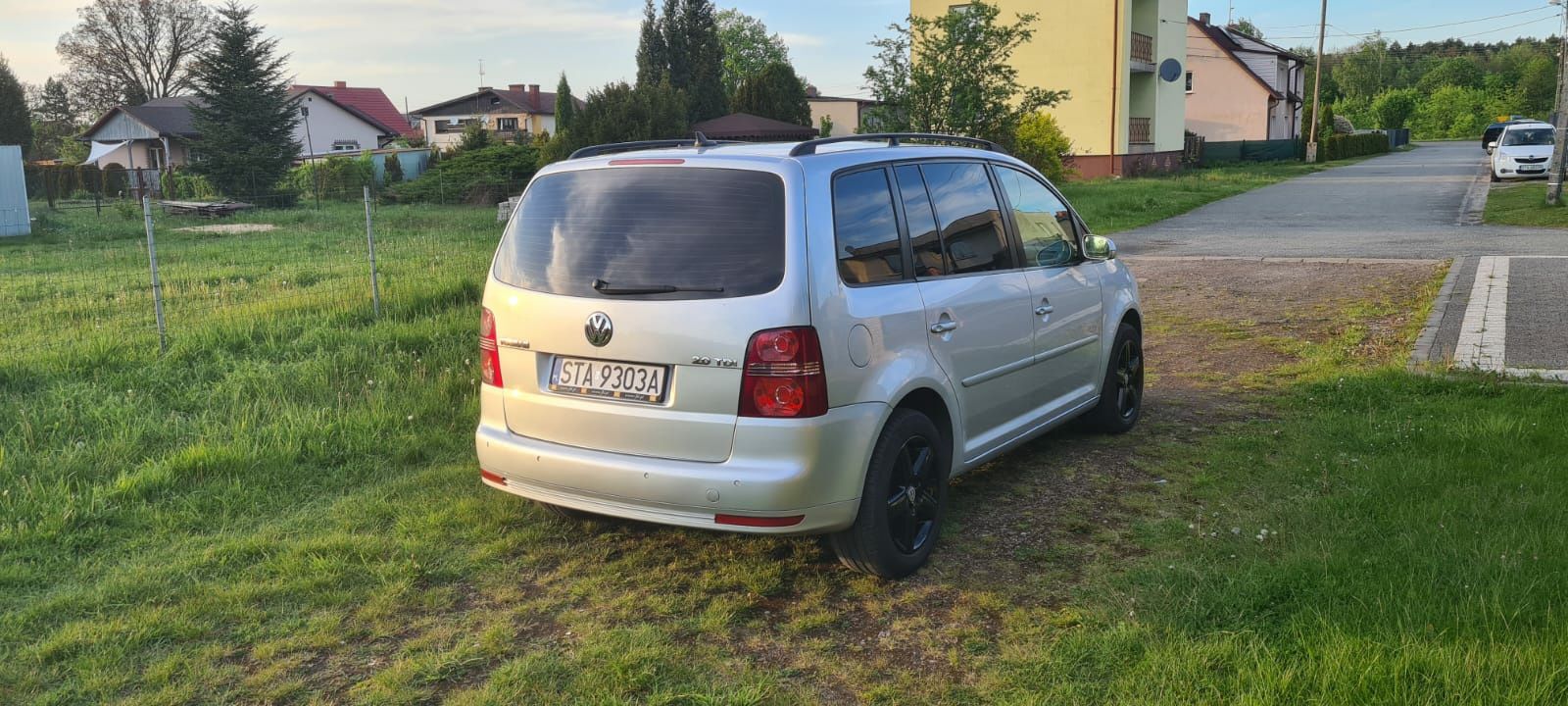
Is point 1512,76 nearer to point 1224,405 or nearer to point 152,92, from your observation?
point 152,92

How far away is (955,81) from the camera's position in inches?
773

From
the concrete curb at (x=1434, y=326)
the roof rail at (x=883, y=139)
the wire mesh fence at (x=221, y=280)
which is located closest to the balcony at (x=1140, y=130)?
the wire mesh fence at (x=221, y=280)

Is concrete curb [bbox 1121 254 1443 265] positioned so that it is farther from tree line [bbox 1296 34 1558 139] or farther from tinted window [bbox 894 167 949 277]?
tree line [bbox 1296 34 1558 139]

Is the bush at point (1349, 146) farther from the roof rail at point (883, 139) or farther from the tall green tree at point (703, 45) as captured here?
the roof rail at point (883, 139)

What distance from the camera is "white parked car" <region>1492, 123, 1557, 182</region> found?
29.6 m

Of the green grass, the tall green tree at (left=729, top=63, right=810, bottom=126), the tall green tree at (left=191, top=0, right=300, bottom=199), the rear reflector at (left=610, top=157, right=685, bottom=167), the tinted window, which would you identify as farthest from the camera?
the tall green tree at (left=729, top=63, right=810, bottom=126)

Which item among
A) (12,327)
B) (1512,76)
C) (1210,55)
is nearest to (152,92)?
(1210,55)

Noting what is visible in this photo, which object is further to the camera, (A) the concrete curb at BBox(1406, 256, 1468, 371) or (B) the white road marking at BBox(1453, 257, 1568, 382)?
(A) the concrete curb at BBox(1406, 256, 1468, 371)

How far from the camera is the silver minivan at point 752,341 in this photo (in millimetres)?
3945

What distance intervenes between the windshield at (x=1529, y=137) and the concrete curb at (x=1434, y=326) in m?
21.7

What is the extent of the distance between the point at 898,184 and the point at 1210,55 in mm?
59913

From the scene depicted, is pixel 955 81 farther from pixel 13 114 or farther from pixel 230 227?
pixel 13 114

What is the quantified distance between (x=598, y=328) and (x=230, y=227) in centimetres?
2206

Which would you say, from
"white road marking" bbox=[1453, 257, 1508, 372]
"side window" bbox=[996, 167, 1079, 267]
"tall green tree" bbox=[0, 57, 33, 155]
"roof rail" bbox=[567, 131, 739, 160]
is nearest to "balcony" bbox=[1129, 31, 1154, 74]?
"white road marking" bbox=[1453, 257, 1508, 372]
